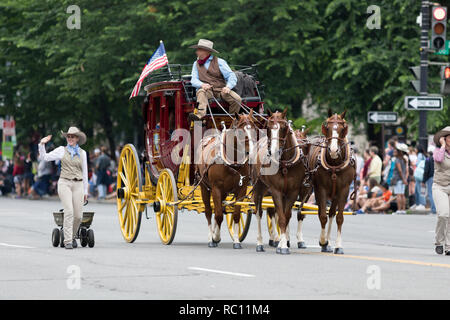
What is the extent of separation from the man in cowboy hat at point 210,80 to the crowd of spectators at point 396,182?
10774 mm

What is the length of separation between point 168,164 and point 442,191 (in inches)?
177

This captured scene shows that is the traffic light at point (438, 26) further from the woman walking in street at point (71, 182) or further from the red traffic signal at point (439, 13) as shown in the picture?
the woman walking in street at point (71, 182)

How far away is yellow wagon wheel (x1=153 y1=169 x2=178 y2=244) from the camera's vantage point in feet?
54.0

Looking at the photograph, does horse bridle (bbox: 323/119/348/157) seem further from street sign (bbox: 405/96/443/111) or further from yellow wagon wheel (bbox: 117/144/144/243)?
street sign (bbox: 405/96/443/111)

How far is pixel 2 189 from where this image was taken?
43625 millimetres

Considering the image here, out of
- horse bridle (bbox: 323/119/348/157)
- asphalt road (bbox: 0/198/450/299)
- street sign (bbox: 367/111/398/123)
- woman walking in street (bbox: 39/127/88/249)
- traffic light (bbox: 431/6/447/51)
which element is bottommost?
asphalt road (bbox: 0/198/450/299)

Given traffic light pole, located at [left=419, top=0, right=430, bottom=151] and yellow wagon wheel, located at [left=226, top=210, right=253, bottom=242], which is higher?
traffic light pole, located at [left=419, top=0, right=430, bottom=151]

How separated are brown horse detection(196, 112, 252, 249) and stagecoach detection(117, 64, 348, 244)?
0.20 meters

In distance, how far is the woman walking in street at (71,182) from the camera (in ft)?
52.6

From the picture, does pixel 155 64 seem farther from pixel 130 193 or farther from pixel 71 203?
pixel 71 203

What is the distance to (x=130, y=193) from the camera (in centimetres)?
1848

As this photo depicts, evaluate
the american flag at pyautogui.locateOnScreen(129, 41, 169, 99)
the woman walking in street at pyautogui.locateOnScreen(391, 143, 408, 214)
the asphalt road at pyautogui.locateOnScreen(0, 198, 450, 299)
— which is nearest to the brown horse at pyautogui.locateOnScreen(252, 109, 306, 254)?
the asphalt road at pyautogui.locateOnScreen(0, 198, 450, 299)
